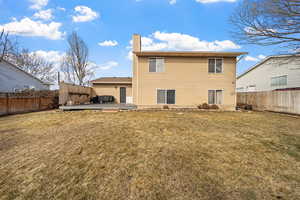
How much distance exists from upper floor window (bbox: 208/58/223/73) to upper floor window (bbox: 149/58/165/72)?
145 inches

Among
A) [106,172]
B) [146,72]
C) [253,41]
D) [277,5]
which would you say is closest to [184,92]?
[146,72]

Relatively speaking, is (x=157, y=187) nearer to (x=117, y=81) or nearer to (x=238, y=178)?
(x=238, y=178)

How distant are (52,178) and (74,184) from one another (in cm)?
55

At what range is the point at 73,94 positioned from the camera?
12.6 m

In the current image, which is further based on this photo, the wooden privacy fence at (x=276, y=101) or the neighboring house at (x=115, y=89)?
the neighboring house at (x=115, y=89)

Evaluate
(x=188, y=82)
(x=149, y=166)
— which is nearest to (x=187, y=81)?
(x=188, y=82)

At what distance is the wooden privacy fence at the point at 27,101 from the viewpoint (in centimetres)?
941

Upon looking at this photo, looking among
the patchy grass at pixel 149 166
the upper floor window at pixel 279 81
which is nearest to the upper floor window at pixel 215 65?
the patchy grass at pixel 149 166

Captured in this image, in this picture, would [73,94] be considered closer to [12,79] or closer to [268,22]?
[12,79]

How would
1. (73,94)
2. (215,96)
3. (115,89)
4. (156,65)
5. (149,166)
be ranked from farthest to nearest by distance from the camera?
(115,89) → (73,94) → (215,96) → (156,65) → (149,166)

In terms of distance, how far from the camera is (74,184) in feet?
8.08

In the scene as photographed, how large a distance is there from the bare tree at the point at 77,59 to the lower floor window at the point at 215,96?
19.7 metres

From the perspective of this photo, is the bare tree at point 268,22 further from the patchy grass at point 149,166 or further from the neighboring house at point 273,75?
the patchy grass at point 149,166

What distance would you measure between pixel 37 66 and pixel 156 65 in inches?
961
